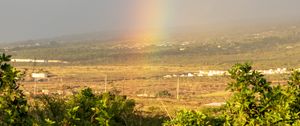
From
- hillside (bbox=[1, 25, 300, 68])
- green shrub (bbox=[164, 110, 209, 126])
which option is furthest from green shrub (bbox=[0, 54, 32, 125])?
hillside (bbox=[1, 25, 300, 68])

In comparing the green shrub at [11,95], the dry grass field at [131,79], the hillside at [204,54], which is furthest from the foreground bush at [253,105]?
the hillside at [204,54]

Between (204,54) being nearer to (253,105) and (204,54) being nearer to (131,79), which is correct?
(131,79)

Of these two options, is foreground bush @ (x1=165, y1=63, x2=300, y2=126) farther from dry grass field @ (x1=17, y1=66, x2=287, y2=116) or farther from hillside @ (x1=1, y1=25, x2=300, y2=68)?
hillside @ (x1=1, y1=25, x2=300, y2=68)

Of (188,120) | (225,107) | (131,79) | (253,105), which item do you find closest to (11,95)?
(188,120)

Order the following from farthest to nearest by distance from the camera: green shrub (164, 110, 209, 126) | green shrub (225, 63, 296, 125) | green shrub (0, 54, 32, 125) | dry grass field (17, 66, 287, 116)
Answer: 1. dry grass field (17, 66, 287, 116)
2. green shrub (225, 63, 296, 125)
3. green shrub (0, 54, 32, 125)
4. green shrub (164, 110, 209, 126)

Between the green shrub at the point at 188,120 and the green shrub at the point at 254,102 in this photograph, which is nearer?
the green shrub at the point at 188,120

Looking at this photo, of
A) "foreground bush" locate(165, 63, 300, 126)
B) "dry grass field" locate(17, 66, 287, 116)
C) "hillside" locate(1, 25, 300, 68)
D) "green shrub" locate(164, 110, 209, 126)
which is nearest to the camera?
"green shrub" locate(164, 110, 209, 126)

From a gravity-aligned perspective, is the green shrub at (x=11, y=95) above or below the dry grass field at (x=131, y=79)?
above

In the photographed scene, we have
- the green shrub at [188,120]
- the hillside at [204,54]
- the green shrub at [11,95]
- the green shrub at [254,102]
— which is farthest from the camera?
the hillside at [204,54]

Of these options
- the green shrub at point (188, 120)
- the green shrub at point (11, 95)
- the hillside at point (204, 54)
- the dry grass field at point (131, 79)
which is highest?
the hillside at point (204, 54)

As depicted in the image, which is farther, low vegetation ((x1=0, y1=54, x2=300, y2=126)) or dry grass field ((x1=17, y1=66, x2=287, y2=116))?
dry grass field ((x1=17, y1=66, x2=287, y2=116))

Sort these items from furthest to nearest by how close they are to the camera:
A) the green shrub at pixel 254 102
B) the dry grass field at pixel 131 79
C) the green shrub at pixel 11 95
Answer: the dry grass field at pixel 131 79 < the green shrub at pixel 254 102 < the green shrub at pixel 11 95

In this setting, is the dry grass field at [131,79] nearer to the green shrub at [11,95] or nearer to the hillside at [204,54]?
the hillside at [204,54]
